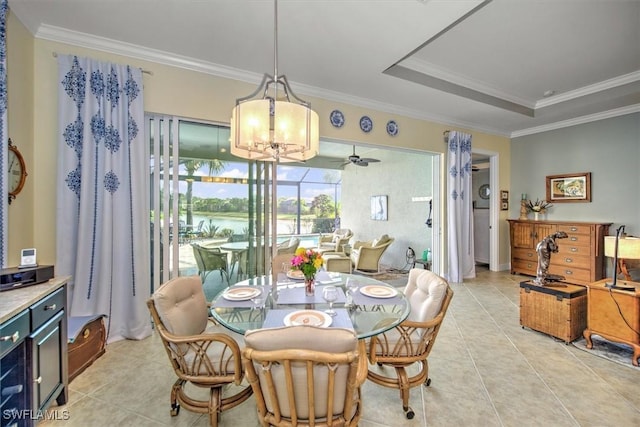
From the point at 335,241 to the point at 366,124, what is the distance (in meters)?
4.18

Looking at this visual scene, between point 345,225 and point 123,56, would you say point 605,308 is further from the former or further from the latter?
point 345,225

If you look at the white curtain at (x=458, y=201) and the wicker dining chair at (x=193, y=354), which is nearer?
the wicker dining chair at (x=193, y=354)

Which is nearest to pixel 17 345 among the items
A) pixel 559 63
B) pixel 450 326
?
pixel 450 326

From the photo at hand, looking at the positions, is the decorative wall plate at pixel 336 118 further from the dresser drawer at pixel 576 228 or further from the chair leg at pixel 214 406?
the dresser drawer at pixel 576 228

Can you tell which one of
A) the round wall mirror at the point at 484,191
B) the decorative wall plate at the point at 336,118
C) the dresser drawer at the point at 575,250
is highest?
the decorative wall plate at the point at 336,118

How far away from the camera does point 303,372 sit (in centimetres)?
107

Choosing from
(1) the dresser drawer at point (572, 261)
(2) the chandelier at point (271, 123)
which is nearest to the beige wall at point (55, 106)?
(2) the chandelier at point (271, 123)

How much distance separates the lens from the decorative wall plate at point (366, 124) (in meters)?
4.05

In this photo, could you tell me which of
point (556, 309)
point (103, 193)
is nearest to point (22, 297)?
point (103, 193)

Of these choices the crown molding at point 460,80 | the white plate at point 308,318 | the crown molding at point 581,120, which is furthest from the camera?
the crown molding at point 581,120

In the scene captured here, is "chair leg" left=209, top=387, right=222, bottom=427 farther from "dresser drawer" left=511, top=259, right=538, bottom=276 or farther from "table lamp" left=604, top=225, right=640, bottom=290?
"dresser drawer" left=511, top=259, right=538, bottom=276

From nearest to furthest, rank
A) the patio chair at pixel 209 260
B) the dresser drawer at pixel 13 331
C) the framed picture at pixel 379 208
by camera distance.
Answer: the dresser drawer at pixel 13 331
the patio chair at pixel 209 260
the framed picture at pixel 379 208

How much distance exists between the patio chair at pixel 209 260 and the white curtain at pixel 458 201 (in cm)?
372

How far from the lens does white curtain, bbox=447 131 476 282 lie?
4.77 metres
